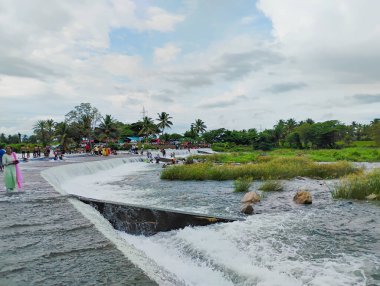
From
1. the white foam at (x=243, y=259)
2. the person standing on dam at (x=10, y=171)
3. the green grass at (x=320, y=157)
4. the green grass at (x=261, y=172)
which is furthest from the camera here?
the green grass at (x=320, y=157)

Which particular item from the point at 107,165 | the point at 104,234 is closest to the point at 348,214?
the point at 104,234

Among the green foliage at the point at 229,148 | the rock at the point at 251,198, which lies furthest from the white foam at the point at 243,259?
the green foliage at the point at 229,148

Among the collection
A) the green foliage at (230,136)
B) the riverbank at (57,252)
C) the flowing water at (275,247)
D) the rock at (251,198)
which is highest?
the green foliage at (230,136)

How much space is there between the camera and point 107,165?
31.7m

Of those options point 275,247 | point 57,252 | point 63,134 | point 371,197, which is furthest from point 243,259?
point 63,134

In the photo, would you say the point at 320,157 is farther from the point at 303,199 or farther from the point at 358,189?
the point at 303,199

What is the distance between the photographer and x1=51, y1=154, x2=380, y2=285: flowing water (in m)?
5.81

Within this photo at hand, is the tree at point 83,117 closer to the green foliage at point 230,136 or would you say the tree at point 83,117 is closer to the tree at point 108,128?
the tree at point 108,128

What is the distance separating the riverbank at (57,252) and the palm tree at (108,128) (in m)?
65.4

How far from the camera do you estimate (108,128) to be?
7262 centimetres

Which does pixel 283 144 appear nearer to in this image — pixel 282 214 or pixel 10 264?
pixel 282 214

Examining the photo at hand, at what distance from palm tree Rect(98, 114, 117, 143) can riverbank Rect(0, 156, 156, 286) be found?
215ft

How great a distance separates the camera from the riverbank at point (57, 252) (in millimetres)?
4141

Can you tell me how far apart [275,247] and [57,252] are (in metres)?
4.52
